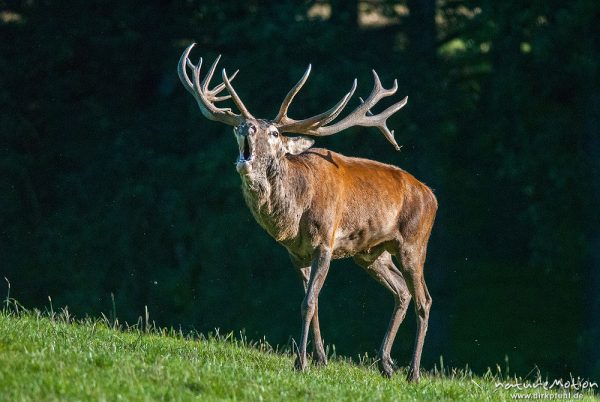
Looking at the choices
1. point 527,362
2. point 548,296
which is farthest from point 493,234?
point 527,362

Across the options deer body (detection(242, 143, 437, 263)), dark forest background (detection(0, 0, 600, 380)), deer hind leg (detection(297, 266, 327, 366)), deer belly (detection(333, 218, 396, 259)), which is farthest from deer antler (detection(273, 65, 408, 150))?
dark forest background (detection(0, 0, 600, 380))

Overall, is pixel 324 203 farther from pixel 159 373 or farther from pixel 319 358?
pixel 159 373

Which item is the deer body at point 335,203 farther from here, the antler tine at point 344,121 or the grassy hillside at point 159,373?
the grassy hillside at point 159,373

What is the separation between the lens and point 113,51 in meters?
21.9

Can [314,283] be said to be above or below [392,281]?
above

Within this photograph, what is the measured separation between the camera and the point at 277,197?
32.6 ft

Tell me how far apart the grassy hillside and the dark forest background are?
8580 mm

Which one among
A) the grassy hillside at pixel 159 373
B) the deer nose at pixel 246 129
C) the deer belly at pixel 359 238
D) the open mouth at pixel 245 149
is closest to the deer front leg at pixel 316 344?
the grassy hillside at pixel 159 373

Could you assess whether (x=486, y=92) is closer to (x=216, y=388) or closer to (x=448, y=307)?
(x=448, y=307)

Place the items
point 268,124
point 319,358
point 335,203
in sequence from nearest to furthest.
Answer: point 268,124
point 335,203
point 319,358

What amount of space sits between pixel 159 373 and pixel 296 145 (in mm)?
2815

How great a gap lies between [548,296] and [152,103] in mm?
7266

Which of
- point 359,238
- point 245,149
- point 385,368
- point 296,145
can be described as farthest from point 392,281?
point 245,149

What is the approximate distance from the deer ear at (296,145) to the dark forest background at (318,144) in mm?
7959
